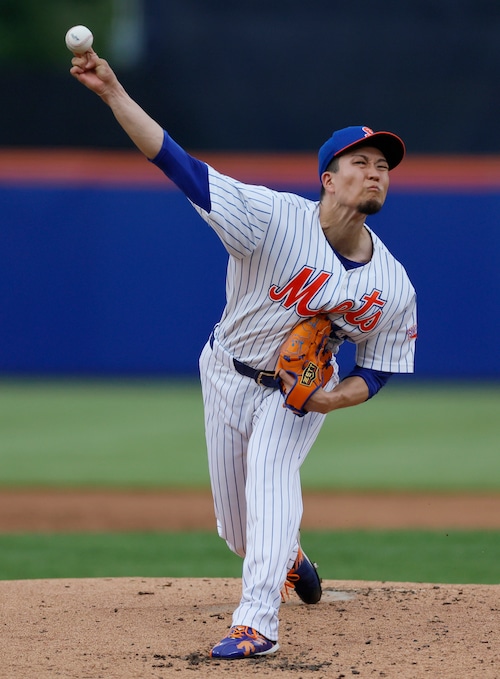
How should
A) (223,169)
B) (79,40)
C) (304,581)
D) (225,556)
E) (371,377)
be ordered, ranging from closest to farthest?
(79,40)
(371,377)
(304,581)
(225,556)
(223,169)

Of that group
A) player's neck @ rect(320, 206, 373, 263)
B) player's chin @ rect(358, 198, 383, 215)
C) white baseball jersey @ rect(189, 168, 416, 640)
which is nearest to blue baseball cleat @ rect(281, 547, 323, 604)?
white baseball jersey @ rect(189, 168, 416, 640)

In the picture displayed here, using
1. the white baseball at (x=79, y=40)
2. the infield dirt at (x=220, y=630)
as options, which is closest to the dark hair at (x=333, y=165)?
the white baseball at (x=79, y=40)

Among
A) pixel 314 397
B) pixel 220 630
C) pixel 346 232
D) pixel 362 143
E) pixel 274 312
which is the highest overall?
pixel 362 143

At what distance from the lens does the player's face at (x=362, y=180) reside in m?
3.64

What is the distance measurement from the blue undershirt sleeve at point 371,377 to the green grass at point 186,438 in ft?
15.0

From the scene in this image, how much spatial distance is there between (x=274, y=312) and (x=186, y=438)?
6934 millimetres

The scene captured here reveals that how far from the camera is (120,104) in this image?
3.36m

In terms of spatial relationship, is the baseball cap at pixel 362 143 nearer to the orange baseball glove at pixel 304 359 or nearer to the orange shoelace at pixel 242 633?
the orange baseball glove at pixel 304 359

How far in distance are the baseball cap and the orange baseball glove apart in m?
0.54

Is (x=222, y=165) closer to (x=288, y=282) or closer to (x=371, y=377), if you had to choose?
(x=371, y=377)

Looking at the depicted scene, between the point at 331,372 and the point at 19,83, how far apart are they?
36.2 feet

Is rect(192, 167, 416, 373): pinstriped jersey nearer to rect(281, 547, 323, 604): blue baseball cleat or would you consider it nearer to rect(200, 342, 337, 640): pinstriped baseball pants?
rect(200, 342, 337, 640): pinstriped baseball pants

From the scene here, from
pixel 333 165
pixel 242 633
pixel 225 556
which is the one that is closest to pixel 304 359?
pixel 333 165

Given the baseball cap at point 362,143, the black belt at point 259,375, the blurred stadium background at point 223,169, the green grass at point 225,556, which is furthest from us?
the blurred stadium background at point 223,169
